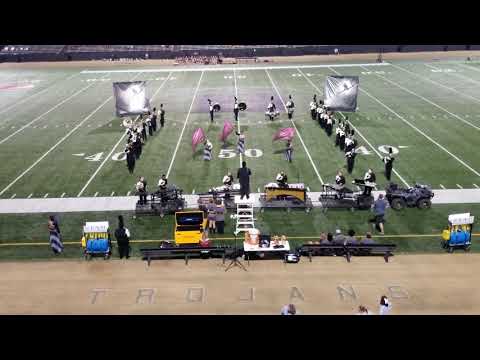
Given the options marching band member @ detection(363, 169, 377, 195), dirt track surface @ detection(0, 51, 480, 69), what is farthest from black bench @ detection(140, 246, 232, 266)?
dirt track surface @ detection(0, 51, 480, 69)

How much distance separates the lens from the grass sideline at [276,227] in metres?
14.9

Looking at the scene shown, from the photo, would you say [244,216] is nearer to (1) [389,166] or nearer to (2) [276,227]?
(2) [276,227]

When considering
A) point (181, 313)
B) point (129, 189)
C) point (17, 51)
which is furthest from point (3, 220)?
point (17, 51)

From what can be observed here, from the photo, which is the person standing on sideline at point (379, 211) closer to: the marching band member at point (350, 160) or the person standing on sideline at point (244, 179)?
the person standing on sideline at point (244, 179)

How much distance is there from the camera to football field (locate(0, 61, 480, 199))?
20.3m

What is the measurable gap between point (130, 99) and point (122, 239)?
14.4 metres

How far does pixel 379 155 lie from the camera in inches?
889

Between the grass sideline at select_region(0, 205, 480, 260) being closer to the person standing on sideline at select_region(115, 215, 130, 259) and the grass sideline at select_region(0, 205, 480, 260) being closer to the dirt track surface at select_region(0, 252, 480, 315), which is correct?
the person standing on sideline at select_region(115, 215, 130, 259)

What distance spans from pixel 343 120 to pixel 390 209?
40.1 feet

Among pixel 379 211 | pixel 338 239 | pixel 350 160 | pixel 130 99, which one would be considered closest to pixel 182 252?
pixel 338 239

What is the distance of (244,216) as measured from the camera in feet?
51.6

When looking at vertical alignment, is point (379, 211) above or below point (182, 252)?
above

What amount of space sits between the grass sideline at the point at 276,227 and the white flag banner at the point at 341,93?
10.8m

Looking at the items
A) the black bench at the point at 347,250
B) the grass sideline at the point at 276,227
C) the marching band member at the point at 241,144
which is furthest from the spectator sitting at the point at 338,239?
the marching band member at the point at 241,144
